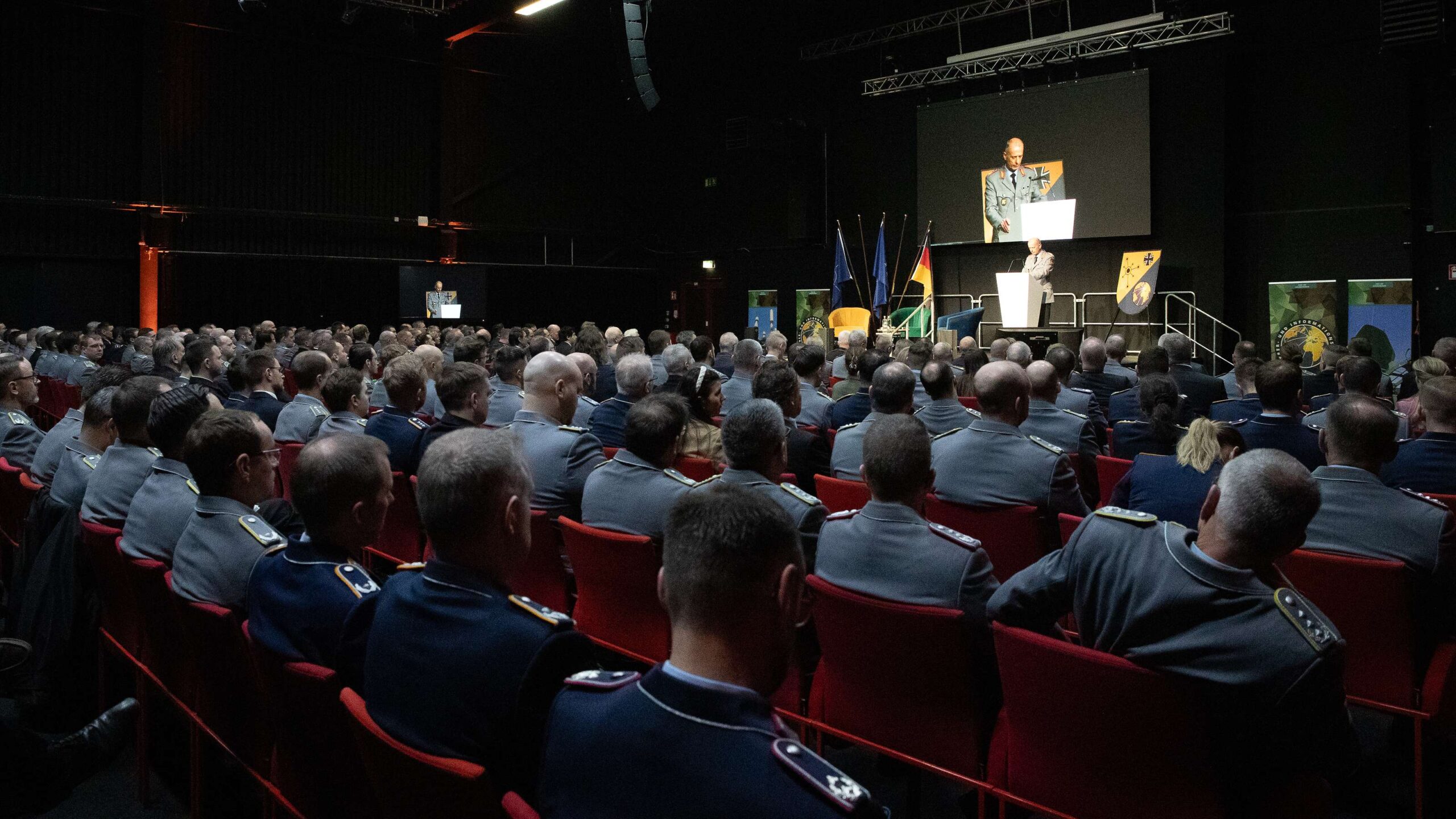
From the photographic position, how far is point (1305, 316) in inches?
499

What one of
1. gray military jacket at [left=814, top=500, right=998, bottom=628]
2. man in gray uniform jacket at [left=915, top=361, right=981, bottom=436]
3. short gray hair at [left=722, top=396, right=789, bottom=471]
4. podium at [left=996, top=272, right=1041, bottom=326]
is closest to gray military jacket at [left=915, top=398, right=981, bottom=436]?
Answer: man in gray uniform jacket at [left=915, top=361, right=981, bottom=436]

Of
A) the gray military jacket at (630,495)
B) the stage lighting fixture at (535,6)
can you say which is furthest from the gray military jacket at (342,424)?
the stage lighting fixture at (535,6)

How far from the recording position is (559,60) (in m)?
19.6

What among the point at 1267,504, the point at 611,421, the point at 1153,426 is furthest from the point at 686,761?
the point at 611,421

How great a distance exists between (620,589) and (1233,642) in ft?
6.40

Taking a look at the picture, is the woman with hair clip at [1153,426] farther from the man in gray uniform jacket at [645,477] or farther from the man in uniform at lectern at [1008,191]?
the man in uniform at lectern at [1008,191]

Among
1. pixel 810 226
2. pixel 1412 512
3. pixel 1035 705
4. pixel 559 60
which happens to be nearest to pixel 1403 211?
pixel 810 226

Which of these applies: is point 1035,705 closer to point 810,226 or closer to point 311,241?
point 810,226

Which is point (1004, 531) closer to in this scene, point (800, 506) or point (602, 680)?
point (800, 506)

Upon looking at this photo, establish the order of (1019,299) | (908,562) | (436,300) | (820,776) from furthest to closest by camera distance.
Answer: (436,300) → (1019,299) → (908,562) → (820,776)

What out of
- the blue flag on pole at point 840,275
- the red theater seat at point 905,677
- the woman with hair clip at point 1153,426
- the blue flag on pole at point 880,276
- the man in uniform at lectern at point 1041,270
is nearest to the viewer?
the red theater seat at point 905,677

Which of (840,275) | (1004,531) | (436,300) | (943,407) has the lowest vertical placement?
(1004,531)

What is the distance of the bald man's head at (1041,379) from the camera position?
5246 millimetres

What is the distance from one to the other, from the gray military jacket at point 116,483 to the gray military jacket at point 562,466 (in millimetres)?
A: 1334
